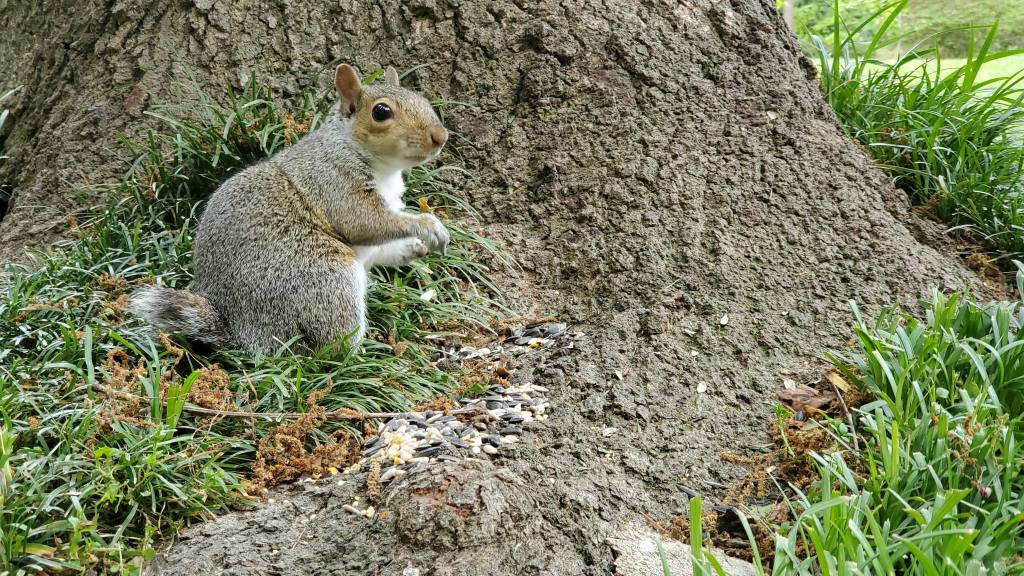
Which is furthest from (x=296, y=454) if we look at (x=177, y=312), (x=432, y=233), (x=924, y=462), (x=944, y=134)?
(x=944, y=134)

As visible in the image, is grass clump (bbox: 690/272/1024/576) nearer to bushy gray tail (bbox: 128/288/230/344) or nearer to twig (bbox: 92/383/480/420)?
twig (bbox: 92/383/480/420)

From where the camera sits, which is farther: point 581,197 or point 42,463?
point 581,197

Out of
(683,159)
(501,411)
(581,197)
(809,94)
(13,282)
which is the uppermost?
(809,94)

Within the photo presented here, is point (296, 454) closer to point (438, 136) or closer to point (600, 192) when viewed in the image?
point (438, 136)

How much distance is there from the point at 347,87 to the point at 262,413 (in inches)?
62.5

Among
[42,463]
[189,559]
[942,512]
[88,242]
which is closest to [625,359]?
[942,512]

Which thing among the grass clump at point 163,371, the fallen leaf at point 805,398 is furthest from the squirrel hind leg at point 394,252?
the fallen leaf at point 805,398

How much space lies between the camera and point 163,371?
3.60 meters

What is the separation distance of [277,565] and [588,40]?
3.14m

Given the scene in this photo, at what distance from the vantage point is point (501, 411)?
145 inches

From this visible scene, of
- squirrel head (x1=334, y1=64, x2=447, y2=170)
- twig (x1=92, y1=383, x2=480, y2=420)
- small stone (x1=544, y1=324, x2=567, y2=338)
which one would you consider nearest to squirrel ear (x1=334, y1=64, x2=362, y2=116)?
squirrel head (x1=334, y1=64, x2=447, y2=170)

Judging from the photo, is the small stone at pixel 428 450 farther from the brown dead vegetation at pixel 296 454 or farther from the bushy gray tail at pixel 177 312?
the bushy gray tail at pixel 177 312

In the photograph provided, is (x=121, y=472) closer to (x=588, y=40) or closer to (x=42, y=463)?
(x=42, y=463)

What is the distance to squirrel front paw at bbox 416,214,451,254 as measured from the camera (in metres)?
4.32
